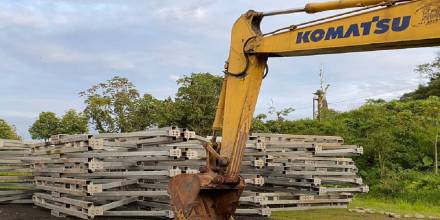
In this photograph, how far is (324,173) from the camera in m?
12.9

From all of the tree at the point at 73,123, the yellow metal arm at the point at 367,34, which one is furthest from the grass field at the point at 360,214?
the tree at the point at 73,123

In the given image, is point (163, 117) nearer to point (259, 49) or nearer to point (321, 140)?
point (321, 140)

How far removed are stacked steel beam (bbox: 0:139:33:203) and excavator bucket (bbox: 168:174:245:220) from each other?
8.17m

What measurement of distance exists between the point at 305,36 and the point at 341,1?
25.7 inches

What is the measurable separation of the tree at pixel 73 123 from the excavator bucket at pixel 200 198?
26.0m

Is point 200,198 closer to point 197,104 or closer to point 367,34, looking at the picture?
point 367,34

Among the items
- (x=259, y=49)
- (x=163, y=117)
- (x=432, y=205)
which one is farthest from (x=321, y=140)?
(x=163, y=117)

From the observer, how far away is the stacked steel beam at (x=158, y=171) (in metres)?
9.87

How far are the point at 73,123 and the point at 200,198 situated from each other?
27618mm

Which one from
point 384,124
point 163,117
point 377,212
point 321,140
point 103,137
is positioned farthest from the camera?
point 163,117

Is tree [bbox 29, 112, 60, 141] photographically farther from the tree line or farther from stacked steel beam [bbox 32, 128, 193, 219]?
stacked steel beam [bbox 32, 128, 193, 219]

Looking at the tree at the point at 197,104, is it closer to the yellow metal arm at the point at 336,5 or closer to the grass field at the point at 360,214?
the grass field at the point at 360,214

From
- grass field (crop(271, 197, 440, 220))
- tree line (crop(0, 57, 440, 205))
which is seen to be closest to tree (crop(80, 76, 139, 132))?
tree line (crop(0, 57, 440, 205))

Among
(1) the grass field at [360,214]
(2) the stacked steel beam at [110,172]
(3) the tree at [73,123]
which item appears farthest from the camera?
(3) the tree at [73,123]
